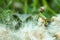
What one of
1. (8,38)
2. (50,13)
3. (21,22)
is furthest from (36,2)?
(8,38)

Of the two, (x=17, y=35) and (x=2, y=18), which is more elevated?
(x=2, y=18)

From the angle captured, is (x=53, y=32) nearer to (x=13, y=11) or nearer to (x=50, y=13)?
(x=50, y=13)

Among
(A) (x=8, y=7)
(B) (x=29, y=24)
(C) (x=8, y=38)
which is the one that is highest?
(A) (x=8, y=7)

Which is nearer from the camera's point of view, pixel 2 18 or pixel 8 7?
pixel 2 18

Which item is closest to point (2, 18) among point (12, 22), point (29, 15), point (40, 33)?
point (12, 22)

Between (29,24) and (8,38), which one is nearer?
(8,38)

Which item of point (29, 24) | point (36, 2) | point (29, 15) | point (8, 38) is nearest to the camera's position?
point (8, 38)

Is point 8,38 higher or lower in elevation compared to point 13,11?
lower

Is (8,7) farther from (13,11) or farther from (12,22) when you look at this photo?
(12,22)

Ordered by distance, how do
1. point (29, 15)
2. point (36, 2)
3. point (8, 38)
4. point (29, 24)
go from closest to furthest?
point (8, 38)
point (29, 24)
point (29, 15)
point (36, 2)
